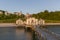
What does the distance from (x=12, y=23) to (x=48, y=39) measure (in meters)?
82.1

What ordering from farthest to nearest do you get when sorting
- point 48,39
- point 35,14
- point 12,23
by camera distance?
point 35,14, point 12,23, point 48,39

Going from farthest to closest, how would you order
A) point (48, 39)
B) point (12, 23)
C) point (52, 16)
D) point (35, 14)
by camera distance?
point (35, 14) → point (52, 16) → point (12, 23) → point (48, 39)

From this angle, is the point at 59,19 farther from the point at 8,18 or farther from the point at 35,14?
the point at 8,18

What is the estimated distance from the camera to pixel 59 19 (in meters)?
114

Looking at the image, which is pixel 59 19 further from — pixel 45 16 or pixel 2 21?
pixel 2 21

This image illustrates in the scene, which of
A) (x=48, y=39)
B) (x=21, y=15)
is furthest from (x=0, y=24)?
(x=48, y=39)

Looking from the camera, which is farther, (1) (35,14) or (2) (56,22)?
(1) (35,14)

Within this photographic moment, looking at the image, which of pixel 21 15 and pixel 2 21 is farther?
pixel 21 15

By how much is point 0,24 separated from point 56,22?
24320 mm

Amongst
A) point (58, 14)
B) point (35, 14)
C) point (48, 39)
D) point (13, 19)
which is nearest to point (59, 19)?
point (58, 14)

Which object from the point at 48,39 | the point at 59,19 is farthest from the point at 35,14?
the point at 48,39

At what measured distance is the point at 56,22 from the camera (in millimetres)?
110000

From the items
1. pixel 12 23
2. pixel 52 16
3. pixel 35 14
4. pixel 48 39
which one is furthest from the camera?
pixel 35 14

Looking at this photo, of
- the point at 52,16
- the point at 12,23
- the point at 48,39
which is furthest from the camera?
the point at 52,16
